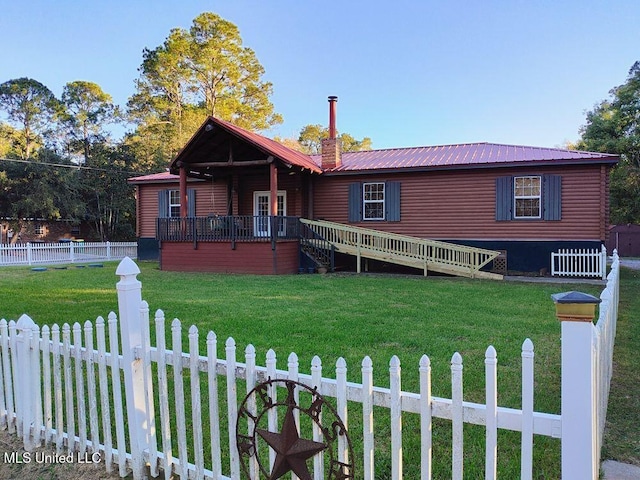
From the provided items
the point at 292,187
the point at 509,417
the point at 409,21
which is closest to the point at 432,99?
the point at 409,21

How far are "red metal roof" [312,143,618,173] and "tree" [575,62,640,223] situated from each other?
15.3 m

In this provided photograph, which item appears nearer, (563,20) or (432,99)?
(563,20)

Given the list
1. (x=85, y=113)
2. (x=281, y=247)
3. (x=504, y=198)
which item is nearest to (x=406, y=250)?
(x=504, y=198)

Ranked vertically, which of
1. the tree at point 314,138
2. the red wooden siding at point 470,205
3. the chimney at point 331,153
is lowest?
the red wooden siding at point 470,205

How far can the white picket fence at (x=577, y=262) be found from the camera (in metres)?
12.8

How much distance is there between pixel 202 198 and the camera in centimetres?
1853

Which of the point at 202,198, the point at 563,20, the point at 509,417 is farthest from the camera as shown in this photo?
the point at 202,198

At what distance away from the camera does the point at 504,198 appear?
14.1 meters

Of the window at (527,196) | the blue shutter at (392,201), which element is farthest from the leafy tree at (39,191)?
the window at (527,196)

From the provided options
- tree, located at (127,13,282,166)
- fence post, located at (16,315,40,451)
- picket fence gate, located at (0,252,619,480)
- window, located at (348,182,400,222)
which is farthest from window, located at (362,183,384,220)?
tree, located at (127,13,282,166)

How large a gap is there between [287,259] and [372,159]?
5778 millimetres

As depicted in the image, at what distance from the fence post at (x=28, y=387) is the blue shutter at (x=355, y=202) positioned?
1337 centimetres

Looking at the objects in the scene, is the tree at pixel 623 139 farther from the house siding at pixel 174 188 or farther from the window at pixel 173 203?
the window at pixel 173 203

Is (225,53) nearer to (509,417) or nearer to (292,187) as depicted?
(292,187)
